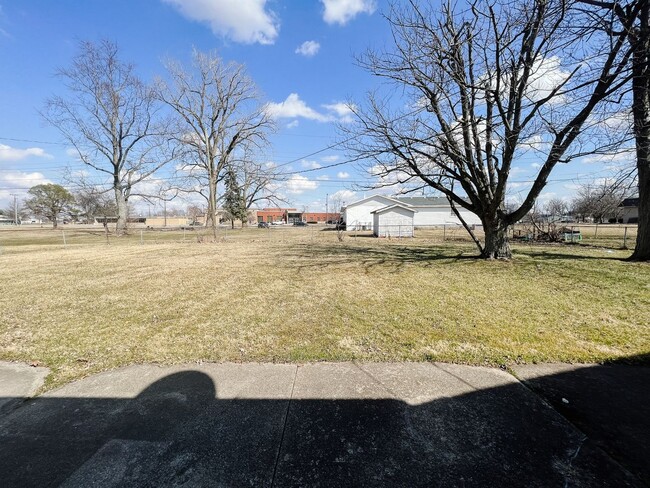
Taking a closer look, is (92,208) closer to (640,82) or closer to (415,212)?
(415,212)

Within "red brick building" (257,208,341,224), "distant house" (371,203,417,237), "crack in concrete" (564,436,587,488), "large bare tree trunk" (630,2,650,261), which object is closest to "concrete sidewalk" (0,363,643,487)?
"crack in concrete" (564,436,587,488)

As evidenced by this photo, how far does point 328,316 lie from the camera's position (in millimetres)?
4523

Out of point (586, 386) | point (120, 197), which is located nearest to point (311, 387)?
point (586, 386)

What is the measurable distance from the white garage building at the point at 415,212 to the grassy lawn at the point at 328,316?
2631 cm

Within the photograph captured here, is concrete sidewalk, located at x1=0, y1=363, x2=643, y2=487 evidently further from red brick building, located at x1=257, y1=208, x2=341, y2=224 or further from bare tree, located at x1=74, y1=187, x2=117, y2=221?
red brick building, located at x1=257, y1=208, x2=341, y2=224

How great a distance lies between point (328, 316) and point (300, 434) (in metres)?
2.51

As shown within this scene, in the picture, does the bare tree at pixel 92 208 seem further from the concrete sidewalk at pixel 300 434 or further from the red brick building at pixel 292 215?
the concrete sidewalk at pixel 300 434

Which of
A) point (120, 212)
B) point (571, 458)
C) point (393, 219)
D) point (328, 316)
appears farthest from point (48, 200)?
point (571, 458)

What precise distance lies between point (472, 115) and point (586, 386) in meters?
8.27

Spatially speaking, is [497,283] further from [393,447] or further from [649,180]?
[649,180]

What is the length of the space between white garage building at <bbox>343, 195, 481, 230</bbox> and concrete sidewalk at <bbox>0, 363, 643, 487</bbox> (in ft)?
101

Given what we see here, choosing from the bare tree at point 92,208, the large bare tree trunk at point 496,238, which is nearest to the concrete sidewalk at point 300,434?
the large bare tree trunk at point 496,238

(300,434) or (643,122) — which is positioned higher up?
(643,122)

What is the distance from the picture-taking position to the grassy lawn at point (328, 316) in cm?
331
